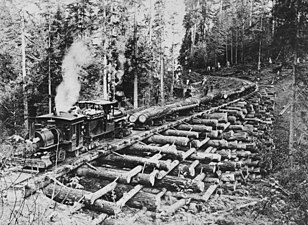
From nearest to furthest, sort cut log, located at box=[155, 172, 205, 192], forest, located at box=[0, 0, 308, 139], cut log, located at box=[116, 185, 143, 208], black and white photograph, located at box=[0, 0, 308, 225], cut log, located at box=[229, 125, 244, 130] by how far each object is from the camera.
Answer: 1. cut log, located at box=[116, 185, 143, 208]
2. black and white photograph, located at box=[0, 0, 308, 225]
3. cut log, located at box=[155, 172, 205, 192]
4. forest, located at box=[0, 0, 308, 139]
5. cut log, located at box=[229, 125, 244, 130]

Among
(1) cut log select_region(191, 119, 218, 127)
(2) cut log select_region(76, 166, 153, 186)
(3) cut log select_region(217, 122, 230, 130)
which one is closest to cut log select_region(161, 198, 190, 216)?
(2) cut log select_region(76, 166, 153, 186)

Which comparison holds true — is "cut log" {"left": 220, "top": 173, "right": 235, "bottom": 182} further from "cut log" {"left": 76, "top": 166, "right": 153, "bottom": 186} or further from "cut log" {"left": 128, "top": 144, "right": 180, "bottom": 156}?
"cut log" {"left": 76, "top": 166, "right": 153, "bottom": 186}

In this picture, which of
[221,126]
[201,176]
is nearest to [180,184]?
[201,176]

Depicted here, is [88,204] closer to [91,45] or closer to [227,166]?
[227,166]

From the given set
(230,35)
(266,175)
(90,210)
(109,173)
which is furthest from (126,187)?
(230,35)

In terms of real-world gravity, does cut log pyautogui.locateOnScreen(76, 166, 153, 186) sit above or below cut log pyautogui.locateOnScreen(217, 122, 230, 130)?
below

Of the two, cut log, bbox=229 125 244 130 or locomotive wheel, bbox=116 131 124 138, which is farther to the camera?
cut log, bbox=229 125 244 130

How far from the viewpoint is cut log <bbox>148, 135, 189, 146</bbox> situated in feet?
46.0

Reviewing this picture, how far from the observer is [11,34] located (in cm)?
2573

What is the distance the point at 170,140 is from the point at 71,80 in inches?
235

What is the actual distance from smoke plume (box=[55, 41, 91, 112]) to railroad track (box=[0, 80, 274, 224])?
8.42 ft

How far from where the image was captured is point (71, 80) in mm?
16578

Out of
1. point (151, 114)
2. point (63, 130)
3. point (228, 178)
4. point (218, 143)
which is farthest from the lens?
point (151, 114)

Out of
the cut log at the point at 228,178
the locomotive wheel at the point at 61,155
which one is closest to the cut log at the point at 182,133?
the cut log at the point at 228,178
